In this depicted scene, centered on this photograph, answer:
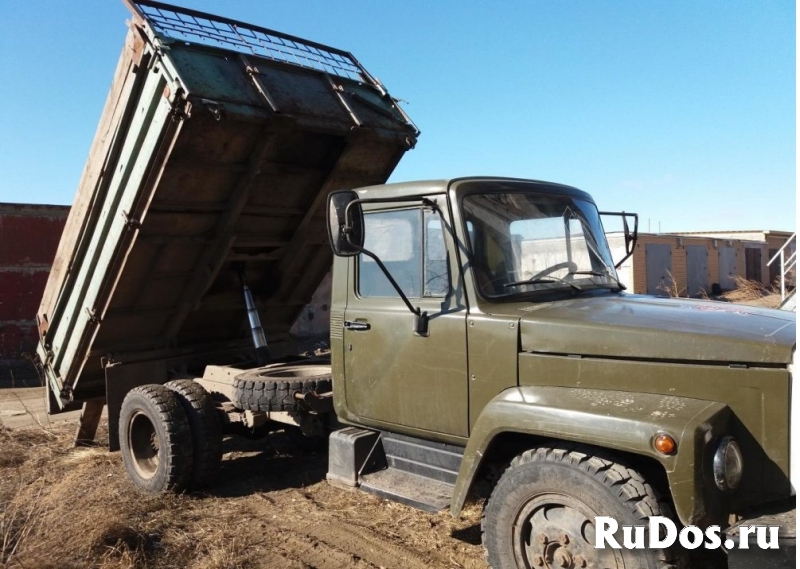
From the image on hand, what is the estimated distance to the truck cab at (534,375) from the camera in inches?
106

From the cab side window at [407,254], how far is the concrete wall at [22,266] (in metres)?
10.9

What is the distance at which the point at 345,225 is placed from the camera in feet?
11.3

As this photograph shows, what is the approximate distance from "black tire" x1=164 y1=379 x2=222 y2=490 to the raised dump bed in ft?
3.07

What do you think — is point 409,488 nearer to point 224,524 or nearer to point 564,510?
point 564,510

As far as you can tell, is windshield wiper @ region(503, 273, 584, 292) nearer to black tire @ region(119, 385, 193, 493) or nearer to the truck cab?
the truck cab

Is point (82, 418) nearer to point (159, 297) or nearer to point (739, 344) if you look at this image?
point (159, 297)

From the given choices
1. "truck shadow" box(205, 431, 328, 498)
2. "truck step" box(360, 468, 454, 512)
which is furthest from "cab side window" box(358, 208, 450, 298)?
"truck shadow" box(205, 431, 328, 498)

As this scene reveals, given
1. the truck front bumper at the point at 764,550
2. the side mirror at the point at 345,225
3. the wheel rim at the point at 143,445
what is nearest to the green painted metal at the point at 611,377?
the truck front bumper at the point at 764,550

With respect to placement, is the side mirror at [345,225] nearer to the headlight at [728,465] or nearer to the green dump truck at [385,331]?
the green dump truck at [385,331]

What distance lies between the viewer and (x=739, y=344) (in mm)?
2781

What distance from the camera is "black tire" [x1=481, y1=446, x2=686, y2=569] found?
273 cm

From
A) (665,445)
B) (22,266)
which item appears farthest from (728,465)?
(22,266)

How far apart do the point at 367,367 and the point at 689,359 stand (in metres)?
1.85

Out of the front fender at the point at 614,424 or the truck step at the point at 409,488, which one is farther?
the truck step at the point at 409,488
